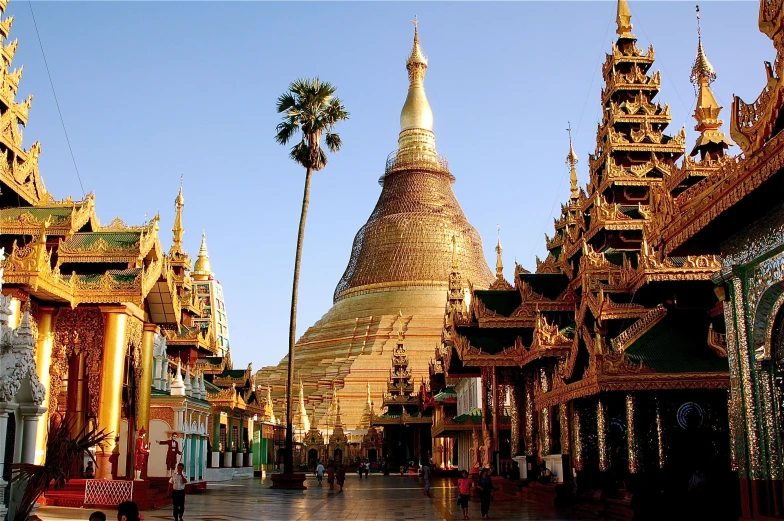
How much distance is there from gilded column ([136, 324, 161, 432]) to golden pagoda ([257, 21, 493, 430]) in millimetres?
Result: 38210

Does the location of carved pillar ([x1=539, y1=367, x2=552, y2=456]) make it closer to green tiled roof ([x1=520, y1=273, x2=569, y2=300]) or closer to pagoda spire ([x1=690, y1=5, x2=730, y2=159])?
green tiled roof ([x1=520, y1=273, x2=569, y2=300])

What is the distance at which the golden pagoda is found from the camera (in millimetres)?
65812

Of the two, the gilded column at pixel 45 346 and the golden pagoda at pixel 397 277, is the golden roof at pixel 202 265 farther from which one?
the gilded column at pixel 45 346

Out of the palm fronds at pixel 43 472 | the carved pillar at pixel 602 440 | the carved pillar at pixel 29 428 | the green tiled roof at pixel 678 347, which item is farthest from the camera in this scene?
the carved pillar at pixel 602 440

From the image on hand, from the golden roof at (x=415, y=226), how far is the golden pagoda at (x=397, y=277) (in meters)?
0.09

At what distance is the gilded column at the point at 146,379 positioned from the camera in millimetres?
23953

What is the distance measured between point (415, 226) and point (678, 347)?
56.7m

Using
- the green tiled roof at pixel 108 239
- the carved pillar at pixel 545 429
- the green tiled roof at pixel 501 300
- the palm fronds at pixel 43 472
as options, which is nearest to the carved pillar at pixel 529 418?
the carved pillar at pixel 545 429

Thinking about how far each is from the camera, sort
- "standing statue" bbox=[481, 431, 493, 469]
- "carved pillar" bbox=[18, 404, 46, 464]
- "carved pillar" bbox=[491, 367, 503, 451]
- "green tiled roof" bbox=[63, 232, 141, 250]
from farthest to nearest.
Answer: "standing statue" bbox=[481, 431, 493, 469] < "carved pillar" bbox=[491, 367, 503, 451] < "green tiled roof" bbox=[63, 232, 141, 250] < "carved pillar" bbox=[18, 404, 46, 464]

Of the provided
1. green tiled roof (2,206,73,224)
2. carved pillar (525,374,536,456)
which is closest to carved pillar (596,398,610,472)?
carved pillar (525,374,536,456)

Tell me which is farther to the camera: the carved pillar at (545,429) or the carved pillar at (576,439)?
the carved pillar at (545,429)

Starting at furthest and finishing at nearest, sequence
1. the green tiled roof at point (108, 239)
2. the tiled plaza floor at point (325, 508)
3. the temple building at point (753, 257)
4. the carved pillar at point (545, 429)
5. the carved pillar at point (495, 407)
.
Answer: the carved pillar at point (495, 407), the carved pillar at point (545, 429), the green tiled roof at point (108, 239), the tiled plaza floor at point (325, 508), the temple building at point (753, 257)

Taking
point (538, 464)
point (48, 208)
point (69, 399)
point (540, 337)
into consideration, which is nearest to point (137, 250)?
point (48, 208)

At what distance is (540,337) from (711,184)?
1220cm
